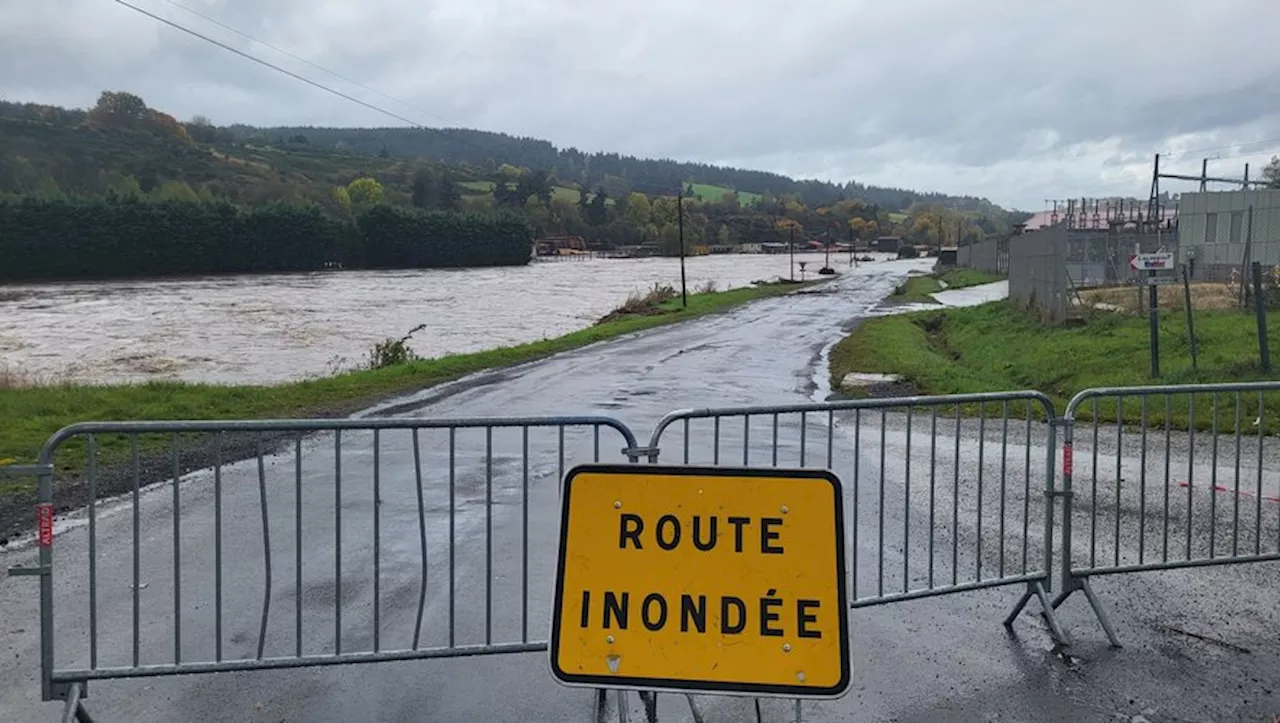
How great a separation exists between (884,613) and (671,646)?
2.91 metres

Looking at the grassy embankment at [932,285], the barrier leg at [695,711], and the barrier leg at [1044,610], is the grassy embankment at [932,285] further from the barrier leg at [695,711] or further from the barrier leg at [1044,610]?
the barrier leg at [695,711]

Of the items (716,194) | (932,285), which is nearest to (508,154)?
(716,194)

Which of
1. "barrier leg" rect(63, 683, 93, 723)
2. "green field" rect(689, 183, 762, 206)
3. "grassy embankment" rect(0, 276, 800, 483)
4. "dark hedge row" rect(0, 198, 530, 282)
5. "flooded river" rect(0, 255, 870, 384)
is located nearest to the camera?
"barrier leg" rect(63, 683, 93, 723)

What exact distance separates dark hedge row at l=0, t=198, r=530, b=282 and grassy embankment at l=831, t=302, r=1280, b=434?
76710 mm

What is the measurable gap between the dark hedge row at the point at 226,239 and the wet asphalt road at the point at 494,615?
278 feet

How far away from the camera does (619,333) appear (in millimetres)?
30688

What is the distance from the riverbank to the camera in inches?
374

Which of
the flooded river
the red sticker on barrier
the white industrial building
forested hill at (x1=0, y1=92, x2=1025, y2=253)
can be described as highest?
forested hill at (x1=0, y1=92, x2=1025, y2=253)

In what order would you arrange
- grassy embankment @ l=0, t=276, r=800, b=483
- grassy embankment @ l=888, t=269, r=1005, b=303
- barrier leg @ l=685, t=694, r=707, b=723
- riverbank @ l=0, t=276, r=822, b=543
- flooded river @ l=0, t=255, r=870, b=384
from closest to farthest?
barrier leg @ l=685, t=694, r=707, b=723
riverbank @ l=0, t=276, r=822, b=543
grassy embankment @ l=0, t=276, r=800, b=483
flooded river @ l=0, t=255, r=870, b=384
grassy embankment @ l=888, t=269, r=1005, b=303

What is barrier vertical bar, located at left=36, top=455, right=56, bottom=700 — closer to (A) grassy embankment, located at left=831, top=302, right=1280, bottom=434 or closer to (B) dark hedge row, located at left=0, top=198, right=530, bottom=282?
(A) grassy embankment, located at left=831, top=302, right=1280, bottom=434

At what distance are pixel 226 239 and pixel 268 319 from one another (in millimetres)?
53006

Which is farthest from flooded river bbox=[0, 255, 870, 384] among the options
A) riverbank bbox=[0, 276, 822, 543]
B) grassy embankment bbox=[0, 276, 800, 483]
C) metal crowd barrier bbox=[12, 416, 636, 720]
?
metal crowd barrier bbox=[12, 416, 636, 720]

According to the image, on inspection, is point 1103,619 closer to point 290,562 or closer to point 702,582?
point 702,582

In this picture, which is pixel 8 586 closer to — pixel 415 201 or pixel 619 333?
pixel 619 333
